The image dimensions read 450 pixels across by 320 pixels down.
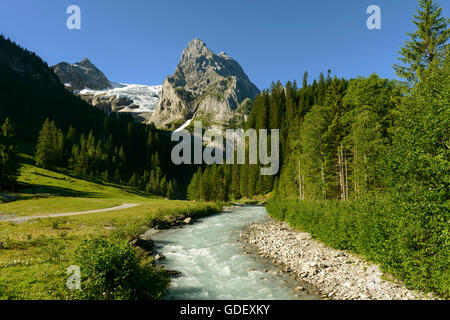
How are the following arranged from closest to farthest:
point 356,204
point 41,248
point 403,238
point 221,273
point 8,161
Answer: point 403,238, point 41,248, point 221,273, point 356,204, point 8,161

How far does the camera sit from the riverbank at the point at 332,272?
11539 millimetres

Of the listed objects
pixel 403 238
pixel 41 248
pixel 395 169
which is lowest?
pixel 41 248

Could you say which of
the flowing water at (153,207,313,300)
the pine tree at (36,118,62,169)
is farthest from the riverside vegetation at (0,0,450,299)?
the pine tree at (36,118,62,169)

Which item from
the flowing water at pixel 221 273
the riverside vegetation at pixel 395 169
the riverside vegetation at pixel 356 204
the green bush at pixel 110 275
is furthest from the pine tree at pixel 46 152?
the green bush at pixel 110 275

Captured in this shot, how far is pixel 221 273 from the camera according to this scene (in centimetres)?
1691

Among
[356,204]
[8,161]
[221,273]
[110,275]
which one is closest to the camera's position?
[110,275]

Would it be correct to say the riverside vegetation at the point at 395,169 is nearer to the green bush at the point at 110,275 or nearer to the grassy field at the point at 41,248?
the green bush at the point at 110,275

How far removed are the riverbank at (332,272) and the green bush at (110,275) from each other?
9827 millimetres

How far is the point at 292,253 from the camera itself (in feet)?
64.4

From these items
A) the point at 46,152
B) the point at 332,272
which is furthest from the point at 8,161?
the point at 332,272

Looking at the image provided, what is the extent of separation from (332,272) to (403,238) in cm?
525

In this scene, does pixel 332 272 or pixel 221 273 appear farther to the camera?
pixel 221 273

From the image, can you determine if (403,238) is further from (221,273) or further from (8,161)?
Result: (8,161)
